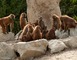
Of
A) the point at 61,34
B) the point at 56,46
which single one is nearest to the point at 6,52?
the point at 56,46

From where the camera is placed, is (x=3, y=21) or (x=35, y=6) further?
(x=35, y=6)

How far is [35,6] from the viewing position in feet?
48.0

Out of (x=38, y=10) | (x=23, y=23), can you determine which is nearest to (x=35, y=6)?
(x=38, y=10)

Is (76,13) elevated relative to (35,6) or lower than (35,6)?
lower

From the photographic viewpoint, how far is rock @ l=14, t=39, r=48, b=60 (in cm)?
1065

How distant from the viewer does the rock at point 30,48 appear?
10.6 m

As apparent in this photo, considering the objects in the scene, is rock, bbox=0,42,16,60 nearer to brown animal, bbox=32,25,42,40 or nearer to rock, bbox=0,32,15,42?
brown animal, bbox=32,25,42,40

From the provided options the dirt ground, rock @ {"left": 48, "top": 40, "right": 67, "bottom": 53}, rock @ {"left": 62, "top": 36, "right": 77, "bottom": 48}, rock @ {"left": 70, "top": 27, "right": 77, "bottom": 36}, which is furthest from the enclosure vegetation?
the dirt ground

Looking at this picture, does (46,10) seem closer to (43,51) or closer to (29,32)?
(29,32)

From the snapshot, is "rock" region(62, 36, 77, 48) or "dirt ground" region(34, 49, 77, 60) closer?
"dirt ground" region(34, 49, 77, 60)

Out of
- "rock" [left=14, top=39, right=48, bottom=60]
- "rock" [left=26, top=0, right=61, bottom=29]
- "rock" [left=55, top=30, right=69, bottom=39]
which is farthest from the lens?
"rock" [left=26, top=0, right=61, bottom=29]

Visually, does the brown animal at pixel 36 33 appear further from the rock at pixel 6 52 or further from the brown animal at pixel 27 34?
the rock at pixel 6 52

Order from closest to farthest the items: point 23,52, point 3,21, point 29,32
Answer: point 23,52 → point 29,32 → point 3,21

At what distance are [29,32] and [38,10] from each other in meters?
3.01
